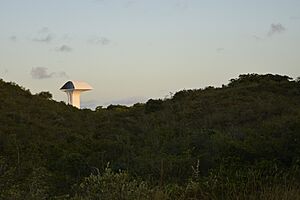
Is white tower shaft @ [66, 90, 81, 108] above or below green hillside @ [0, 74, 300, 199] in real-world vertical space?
above

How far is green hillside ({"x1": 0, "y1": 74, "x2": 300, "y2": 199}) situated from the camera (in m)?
7.82

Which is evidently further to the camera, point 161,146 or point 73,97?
point 73,97

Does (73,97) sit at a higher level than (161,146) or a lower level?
higher

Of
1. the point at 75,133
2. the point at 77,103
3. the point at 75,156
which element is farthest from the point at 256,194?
the point at 77,103

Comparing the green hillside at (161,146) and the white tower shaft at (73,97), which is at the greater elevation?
the white tower shaft at (73,97)

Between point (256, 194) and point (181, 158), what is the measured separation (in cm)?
1061

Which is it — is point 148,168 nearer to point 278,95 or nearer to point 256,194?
point 256,194

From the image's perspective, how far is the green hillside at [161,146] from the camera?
782cm

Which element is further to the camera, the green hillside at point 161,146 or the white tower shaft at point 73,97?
the white tower shaft at point 73,97

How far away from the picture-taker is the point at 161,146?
22.5 meters

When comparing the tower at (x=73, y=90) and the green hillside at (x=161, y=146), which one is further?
the tower at (x=73, y=90)

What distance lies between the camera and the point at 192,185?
8289mm

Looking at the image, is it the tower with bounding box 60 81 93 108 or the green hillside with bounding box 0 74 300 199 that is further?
the tower with bounding box 60 81 93 108

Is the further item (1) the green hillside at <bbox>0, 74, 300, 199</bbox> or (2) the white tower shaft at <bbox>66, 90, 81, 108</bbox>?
(2) the white tower shaft at <bbox>66, 90, 81, 108</bbox>
